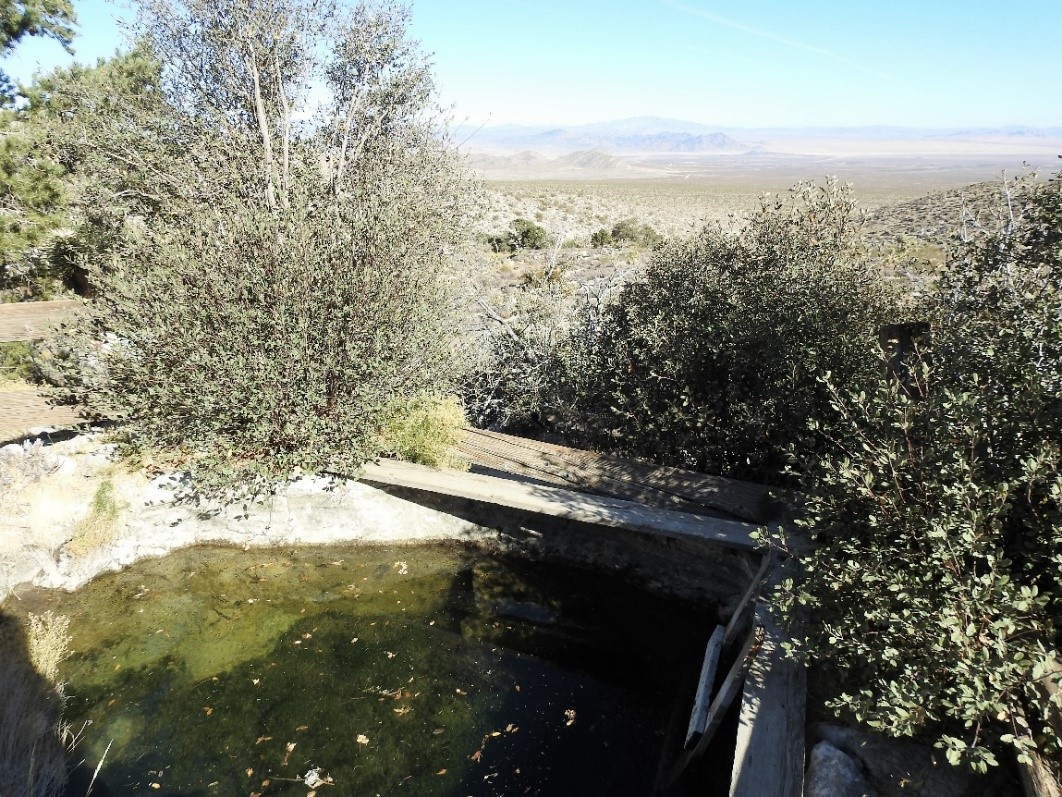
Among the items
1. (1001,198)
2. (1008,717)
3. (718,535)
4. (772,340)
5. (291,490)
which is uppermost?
(1001,198)

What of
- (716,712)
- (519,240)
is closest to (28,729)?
(716,712)

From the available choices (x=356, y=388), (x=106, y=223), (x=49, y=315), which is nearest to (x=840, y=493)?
(x=356, y=388)

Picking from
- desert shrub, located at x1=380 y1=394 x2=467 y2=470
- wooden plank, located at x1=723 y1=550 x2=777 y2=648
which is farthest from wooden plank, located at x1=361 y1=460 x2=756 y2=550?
wooden plank, located at x1=723 y1=550 x2=777 y2=648

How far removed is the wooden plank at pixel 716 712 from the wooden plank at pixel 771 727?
0.64 ft

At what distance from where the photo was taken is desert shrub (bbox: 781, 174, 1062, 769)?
4.05 meters

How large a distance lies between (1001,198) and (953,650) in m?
6.71

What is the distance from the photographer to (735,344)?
880 centimetres

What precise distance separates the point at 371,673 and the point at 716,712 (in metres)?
4.23

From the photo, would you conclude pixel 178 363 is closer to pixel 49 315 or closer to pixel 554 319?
pixel 49 315

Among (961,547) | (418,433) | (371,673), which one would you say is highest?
(961,547)

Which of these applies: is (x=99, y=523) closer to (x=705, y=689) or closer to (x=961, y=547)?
(x=705, y=689)

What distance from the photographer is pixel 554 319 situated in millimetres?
12703

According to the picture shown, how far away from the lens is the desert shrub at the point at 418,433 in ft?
30.7

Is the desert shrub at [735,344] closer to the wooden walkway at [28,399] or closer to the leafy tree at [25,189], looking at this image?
the wooden walkway at [28,399]
